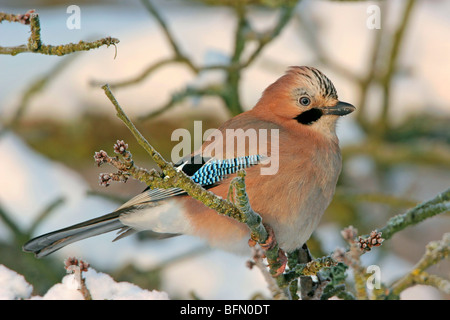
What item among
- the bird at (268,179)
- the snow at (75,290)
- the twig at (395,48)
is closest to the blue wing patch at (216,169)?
the bird at (268,179)

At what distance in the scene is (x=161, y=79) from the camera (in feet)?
20.3

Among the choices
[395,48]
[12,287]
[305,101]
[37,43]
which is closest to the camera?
[37,43]

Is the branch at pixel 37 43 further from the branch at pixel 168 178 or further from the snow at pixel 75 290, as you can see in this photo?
the snow at pixel 75 290

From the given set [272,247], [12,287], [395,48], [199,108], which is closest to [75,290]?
[12,287]

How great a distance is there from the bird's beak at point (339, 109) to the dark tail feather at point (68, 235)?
1.23 metres

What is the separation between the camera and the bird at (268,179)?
10.5 feet

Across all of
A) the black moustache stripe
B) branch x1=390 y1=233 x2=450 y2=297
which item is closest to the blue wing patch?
the black moustache stripe

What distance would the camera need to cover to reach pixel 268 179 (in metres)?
3.23

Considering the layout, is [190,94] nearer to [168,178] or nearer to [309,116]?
[309,116]

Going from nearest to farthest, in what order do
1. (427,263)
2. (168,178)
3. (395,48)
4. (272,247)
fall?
(168,178)
(272,247)
(427,263)
(395,48)

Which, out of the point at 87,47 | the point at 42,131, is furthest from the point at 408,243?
the point at 87,47

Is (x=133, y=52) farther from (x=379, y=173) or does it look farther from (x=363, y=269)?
(x=363, y=269)

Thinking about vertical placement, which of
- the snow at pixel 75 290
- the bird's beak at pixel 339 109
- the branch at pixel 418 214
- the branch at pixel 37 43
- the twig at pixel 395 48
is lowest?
the snow at pixel 75 290

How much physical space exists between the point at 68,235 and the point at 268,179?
1.05 metres
